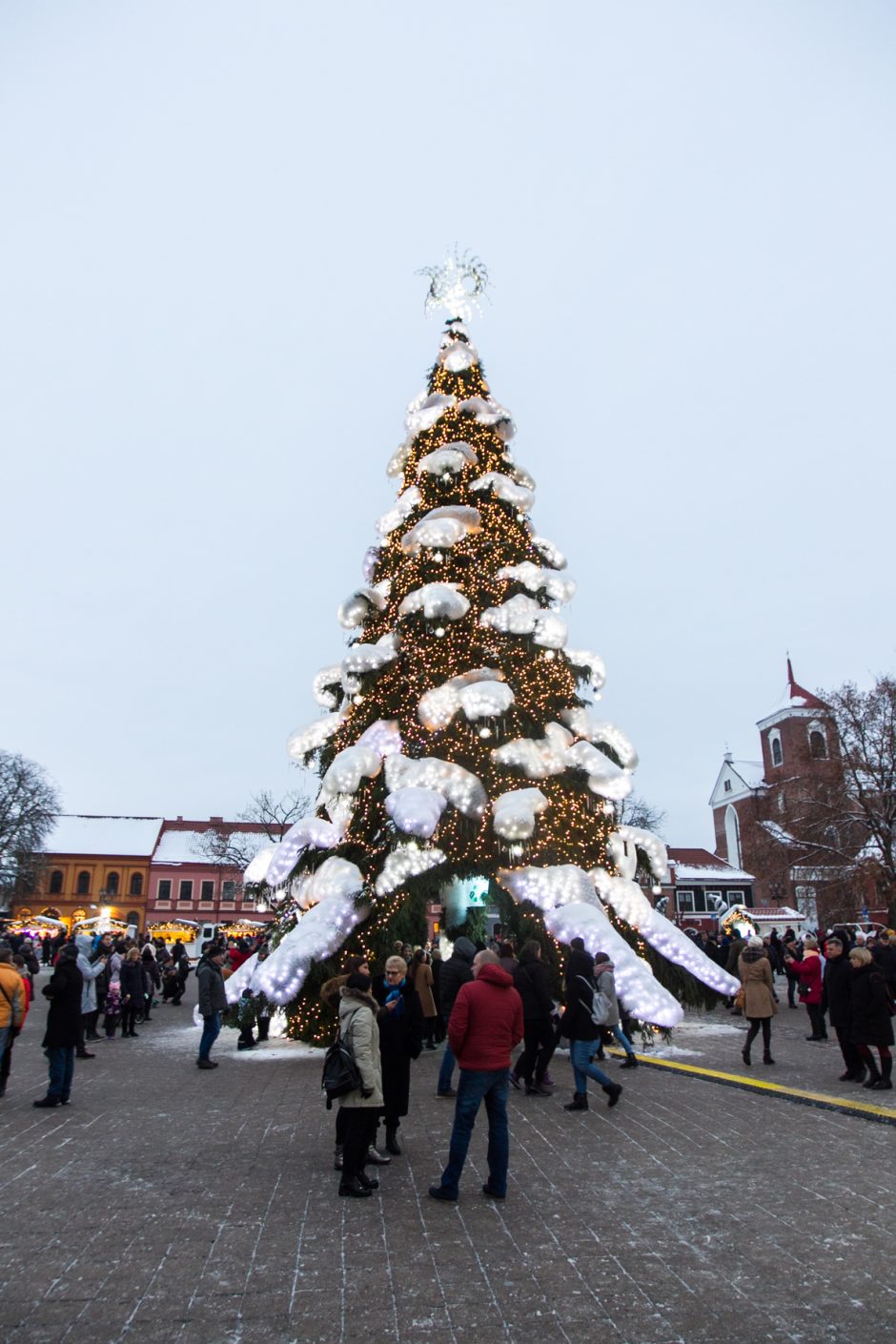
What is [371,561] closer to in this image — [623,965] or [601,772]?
[601,772]

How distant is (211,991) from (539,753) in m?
5.57

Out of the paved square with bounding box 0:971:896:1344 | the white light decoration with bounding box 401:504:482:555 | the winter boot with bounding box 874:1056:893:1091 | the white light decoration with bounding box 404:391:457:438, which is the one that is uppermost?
the white light decoration with bounding box 404:391:457:438

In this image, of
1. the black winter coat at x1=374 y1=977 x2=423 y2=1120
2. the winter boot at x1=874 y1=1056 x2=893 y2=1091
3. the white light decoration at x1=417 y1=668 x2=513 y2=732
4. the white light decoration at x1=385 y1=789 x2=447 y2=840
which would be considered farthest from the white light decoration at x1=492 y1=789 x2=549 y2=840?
the black winter coat at x1=374 y1=977 x2=423 y2=1120

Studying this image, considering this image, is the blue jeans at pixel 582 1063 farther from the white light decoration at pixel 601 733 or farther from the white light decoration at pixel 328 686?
the white light decoration at pixel 328 686

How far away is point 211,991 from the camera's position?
38.9 feet

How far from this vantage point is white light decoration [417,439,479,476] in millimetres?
15875

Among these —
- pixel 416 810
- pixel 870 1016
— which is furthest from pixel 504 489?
pixel 870 1016

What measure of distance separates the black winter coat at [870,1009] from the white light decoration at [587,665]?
6827 millimetres

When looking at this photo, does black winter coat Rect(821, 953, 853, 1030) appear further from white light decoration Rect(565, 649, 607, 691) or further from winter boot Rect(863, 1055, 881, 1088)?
white light decoration Rect(565, 649, 607, 691)

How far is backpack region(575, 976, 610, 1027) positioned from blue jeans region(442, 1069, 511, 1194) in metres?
3.00

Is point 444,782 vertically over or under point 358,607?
under

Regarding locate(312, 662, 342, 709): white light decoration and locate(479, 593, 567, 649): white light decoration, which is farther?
locate(312, 662, 342, 709): white light decoration

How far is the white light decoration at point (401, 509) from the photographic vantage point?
16.1 m

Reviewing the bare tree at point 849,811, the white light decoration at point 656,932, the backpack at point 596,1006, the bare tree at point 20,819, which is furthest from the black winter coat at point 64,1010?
the bare tree at point 20,819
